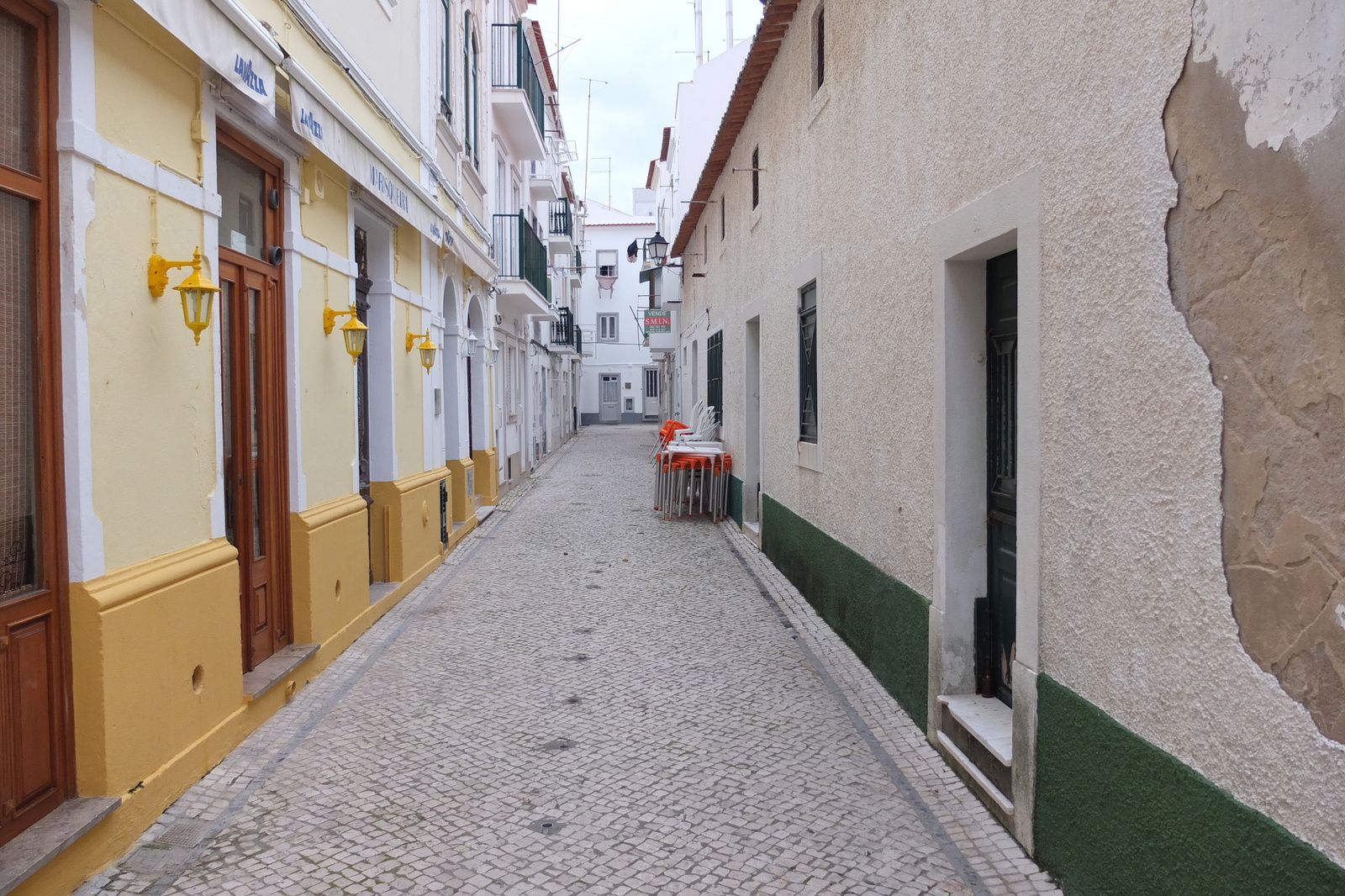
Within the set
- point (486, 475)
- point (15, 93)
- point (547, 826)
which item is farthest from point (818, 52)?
point (486, 475)

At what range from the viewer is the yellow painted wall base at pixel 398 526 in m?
8.38

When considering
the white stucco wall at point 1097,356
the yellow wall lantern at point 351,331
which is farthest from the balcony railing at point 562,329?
the white stucco wall at point 1097,356

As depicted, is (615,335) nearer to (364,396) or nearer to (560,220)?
(560,220)

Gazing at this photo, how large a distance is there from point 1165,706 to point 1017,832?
127 centimetres

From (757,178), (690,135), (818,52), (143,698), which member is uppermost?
(690,135)

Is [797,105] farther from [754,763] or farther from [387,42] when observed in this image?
[754,763]

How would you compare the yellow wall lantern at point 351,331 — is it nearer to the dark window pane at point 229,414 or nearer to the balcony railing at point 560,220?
the dark window pane at point 229,414

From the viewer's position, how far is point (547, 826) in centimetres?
395

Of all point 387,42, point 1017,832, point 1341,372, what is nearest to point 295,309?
point 387,42

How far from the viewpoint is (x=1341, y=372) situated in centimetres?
207

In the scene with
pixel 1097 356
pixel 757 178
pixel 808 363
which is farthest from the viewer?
pixel 757 178

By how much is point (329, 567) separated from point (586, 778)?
2887 millimetres

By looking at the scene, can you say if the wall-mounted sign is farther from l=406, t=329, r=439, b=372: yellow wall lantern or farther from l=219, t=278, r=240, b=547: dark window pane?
l=219, t=278, r=240, b=547: dark window pane

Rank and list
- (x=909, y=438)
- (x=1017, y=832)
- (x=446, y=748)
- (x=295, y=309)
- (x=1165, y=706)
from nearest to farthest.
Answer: (x=1165, y=706)
(x=1017, y=832)
(x=446, y=748)
(x=909, y=438)
(x=295, y=309)
